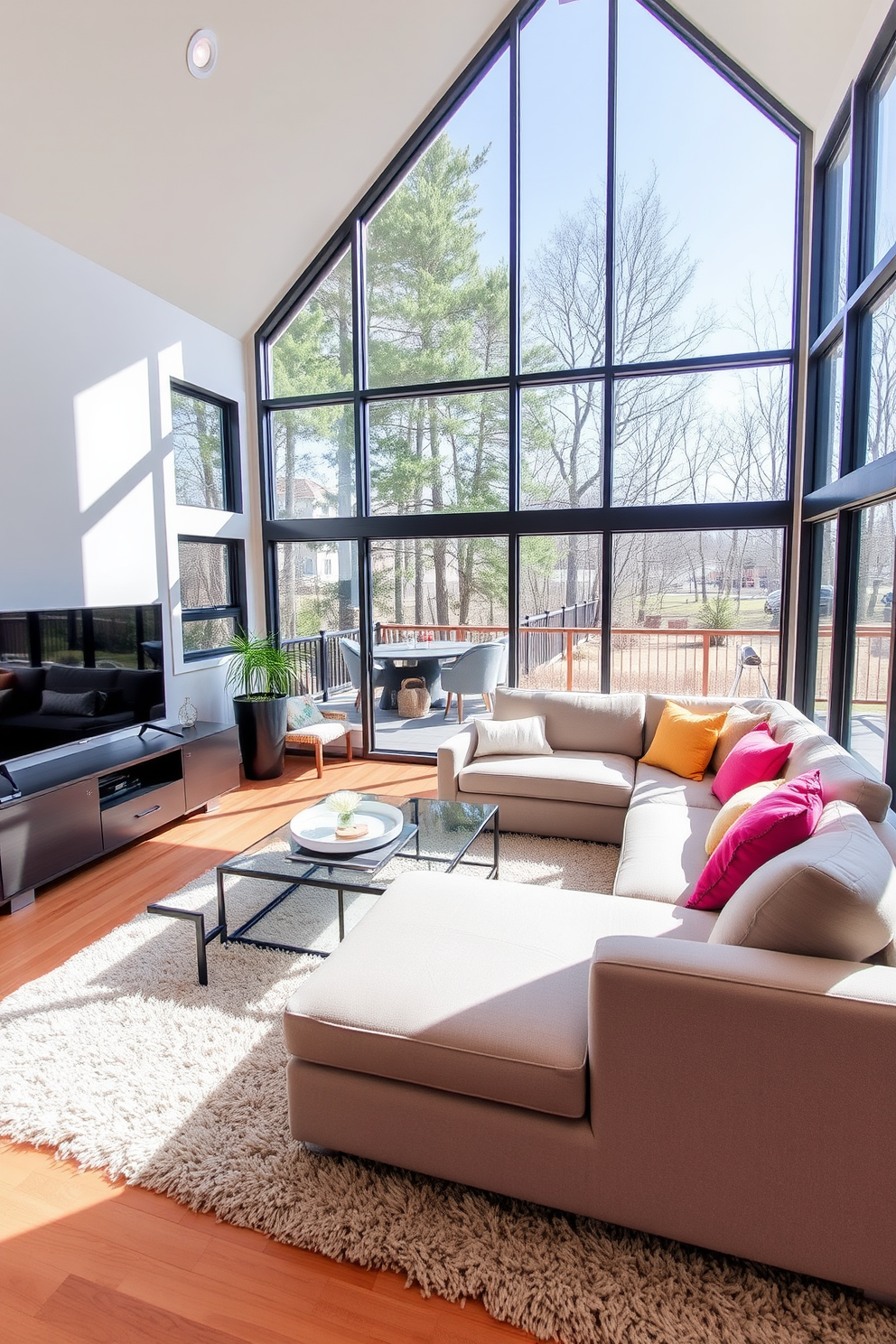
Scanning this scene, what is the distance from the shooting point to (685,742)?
394 cm

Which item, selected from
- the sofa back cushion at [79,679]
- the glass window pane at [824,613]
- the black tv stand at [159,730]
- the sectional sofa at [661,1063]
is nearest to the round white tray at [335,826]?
the sectional sofa at [661,1063]

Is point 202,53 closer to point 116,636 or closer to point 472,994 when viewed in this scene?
point 116,636

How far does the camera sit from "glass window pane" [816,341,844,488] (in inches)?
153

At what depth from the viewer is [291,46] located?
13.0 ft

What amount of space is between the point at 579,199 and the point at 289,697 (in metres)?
3.88

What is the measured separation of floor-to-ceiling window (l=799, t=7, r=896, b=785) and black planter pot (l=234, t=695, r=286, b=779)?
11.4 ft

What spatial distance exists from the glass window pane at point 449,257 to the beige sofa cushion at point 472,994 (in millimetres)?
4044

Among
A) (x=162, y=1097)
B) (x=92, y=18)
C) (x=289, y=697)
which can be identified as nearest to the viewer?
(x=162, y=1097)

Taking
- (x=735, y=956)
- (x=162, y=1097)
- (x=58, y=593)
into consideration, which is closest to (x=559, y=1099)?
(x=735, y=956)

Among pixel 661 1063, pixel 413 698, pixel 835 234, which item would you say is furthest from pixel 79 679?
pixel 835 234

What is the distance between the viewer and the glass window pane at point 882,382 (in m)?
2.96

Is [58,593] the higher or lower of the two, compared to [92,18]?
lower

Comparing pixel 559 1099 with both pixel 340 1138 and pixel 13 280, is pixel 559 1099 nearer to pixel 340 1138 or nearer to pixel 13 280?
pixel 340 1138

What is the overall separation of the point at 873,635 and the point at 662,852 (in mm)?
1320
